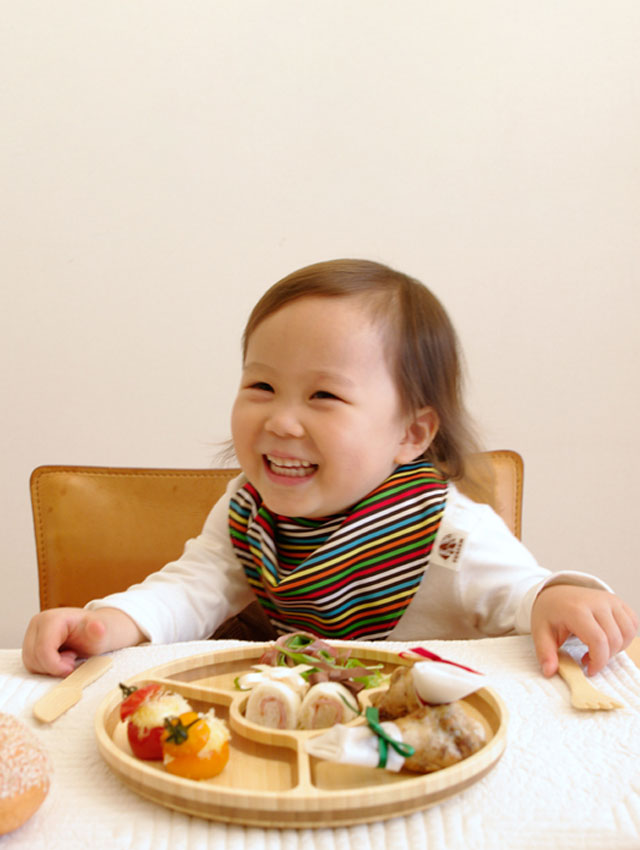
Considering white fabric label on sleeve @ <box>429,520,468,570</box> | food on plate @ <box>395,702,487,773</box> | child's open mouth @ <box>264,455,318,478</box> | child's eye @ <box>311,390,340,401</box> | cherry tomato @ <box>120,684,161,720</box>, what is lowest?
white fabric label on sleeve @ <box>429,520,468,570</box>

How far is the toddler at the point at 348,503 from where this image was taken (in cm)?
96

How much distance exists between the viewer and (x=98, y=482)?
1276 millimetres

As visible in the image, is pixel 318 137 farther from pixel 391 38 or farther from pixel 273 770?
pixel 273 770

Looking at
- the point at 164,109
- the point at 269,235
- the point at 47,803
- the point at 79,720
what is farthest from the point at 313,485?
the point at 164,109

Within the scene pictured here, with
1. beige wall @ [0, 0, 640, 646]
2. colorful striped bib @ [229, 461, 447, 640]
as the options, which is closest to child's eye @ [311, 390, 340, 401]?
colorful striped bib @ [229, 461, 447, 640]

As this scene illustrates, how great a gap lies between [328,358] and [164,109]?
1.27m

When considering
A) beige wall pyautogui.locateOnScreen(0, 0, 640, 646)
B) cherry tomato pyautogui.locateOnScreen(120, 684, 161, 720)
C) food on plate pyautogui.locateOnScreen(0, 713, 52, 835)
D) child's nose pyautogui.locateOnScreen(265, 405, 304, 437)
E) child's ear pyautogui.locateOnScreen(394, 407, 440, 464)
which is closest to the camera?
food on plate pyautogui.locateOnScreen(0, 713, 52, 835)

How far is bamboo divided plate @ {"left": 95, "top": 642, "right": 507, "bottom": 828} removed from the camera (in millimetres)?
465

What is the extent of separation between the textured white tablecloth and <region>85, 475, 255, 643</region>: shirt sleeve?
288 millimetres

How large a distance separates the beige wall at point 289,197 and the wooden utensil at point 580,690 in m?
1.41

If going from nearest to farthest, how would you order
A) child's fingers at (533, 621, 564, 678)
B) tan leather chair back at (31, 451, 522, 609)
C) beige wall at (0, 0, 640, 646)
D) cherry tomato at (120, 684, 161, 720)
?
cherry tomato at (120, 684, 161, 720)
child's fingers at (533, 621, 564, 678)
tan leather chair back at (31, 451, 522, 609)
beige wall at (0, 0, 640, 646)

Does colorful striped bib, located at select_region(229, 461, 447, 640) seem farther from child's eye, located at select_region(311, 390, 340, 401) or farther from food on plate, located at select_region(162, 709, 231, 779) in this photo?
food on plate, located at select_region(162, 709, 231, 779)

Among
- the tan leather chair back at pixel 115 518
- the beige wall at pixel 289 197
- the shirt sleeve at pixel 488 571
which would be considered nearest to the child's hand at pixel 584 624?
the shirt sleeve at pixel 488 571

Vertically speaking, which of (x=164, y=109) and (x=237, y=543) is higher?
(x=164, y=109)
